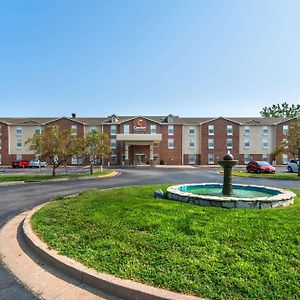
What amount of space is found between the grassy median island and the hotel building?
153 ft

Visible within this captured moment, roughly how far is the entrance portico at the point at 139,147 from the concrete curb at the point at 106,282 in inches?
1789

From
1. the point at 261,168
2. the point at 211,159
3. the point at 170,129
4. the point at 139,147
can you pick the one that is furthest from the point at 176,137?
the point at 261,168

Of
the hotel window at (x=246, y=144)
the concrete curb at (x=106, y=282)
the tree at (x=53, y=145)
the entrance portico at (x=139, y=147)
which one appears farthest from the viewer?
the hotel window at (x=246, y=144)

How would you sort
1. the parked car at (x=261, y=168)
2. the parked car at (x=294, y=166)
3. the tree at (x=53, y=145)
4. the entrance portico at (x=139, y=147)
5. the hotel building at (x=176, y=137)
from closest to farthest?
the tree at (x=53, y=145), the parked car at (x=261, y=168), the parked car at (x=294, y=166), the entrance portico at (x=139, y=147), the hotel building at (x=176, y=137)

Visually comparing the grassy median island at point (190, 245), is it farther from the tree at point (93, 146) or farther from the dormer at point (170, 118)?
the dormer at point (170, 118)

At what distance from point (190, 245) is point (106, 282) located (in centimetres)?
165

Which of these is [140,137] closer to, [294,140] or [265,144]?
[265,144]

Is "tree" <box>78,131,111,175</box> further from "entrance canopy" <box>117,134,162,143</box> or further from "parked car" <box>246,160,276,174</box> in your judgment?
"entrance canopy" <box>117,134,162,143</box>

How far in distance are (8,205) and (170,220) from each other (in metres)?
6.87

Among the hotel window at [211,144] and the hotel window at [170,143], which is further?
the hotel window at [211,144]

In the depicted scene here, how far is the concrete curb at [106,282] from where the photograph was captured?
127 inches

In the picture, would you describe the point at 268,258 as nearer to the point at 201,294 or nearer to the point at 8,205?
the point at 201,294

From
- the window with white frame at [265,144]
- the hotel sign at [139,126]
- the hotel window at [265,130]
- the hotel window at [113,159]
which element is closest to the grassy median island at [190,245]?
the hotel sign at [139,126]

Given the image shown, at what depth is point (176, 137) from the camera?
5469 cm
